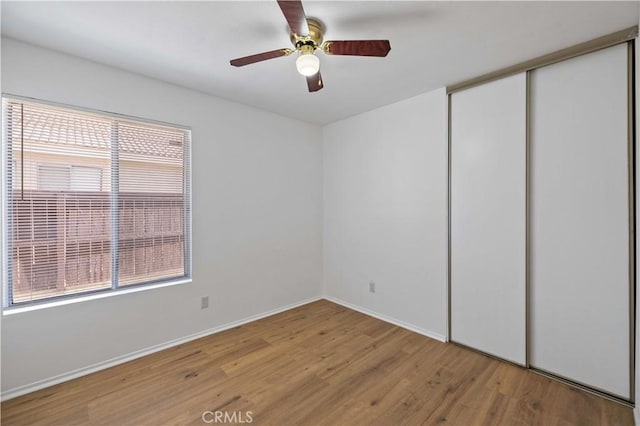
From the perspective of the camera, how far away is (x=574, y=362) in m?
2.10

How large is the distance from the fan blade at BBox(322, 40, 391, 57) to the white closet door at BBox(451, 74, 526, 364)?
1432mm

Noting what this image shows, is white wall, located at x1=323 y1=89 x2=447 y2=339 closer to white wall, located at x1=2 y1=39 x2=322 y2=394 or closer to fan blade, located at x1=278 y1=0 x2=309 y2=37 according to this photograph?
white wall, located at x1=2 y1=39 x2=322 y2=394

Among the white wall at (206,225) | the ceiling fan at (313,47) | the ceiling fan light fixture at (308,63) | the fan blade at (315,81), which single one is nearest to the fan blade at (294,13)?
the ceiling fan at (313,47)

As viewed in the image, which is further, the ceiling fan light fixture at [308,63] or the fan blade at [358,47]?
the ceiling fan light fixture at [308,63]

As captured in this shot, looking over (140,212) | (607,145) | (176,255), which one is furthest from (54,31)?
(607,145)

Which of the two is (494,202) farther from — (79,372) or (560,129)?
(79,372)

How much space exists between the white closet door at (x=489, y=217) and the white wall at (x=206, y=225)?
6.49 ft

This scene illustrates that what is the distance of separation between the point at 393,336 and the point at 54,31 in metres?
3.83

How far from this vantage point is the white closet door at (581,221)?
1.92m

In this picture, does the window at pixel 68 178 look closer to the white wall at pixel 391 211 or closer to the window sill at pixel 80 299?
the window sill at pixel 80 299

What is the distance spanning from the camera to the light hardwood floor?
5.96 feet

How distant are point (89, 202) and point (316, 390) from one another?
2432 mm

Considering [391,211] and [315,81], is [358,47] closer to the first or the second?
[315,81]

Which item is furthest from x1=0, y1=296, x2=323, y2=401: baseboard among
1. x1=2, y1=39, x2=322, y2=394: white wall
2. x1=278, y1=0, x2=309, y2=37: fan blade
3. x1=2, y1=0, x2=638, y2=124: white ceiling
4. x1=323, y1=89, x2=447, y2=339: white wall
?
x1=278, y1=0, x2=309, y2=37: fan blade
